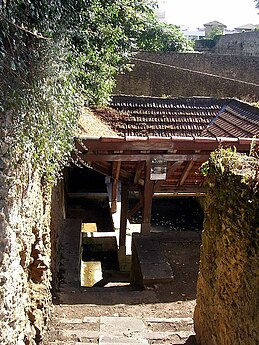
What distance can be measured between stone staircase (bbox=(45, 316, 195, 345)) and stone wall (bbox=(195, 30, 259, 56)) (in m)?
22.4

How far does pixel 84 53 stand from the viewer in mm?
5891

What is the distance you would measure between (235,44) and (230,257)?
84.1 feet

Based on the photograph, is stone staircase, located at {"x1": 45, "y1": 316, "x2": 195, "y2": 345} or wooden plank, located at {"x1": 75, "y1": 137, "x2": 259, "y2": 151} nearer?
stone staircase, located at {"x1": 45, "y1": 316, "x2": 195, "y2": 345}

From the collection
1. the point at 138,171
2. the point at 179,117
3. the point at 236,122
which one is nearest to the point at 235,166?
the point at 138,171

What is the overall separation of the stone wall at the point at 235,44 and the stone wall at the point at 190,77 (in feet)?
25.9

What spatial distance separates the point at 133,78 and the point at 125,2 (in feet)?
28.5

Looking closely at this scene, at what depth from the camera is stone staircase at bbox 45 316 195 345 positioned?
4422mm

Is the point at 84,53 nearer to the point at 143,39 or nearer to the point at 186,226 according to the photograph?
the point at 186,226

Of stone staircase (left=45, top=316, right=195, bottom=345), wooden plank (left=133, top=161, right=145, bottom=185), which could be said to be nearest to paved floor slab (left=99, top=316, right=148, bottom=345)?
stone staircase (left=45, top=316, right=195, bottom=345)

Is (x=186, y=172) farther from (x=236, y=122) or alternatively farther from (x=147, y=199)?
(x=236, y=122)

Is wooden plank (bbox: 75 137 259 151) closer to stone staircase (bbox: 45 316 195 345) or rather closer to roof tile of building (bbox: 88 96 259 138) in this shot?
roof tile of building (bbox: 88 96 259 138)

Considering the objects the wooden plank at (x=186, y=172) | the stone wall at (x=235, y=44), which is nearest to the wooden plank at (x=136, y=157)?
the wooden plank at (x=186, y=172)

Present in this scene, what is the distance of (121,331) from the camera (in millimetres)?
4633

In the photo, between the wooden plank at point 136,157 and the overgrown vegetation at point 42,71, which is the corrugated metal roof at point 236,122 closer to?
the wooden plank at point 136,157
